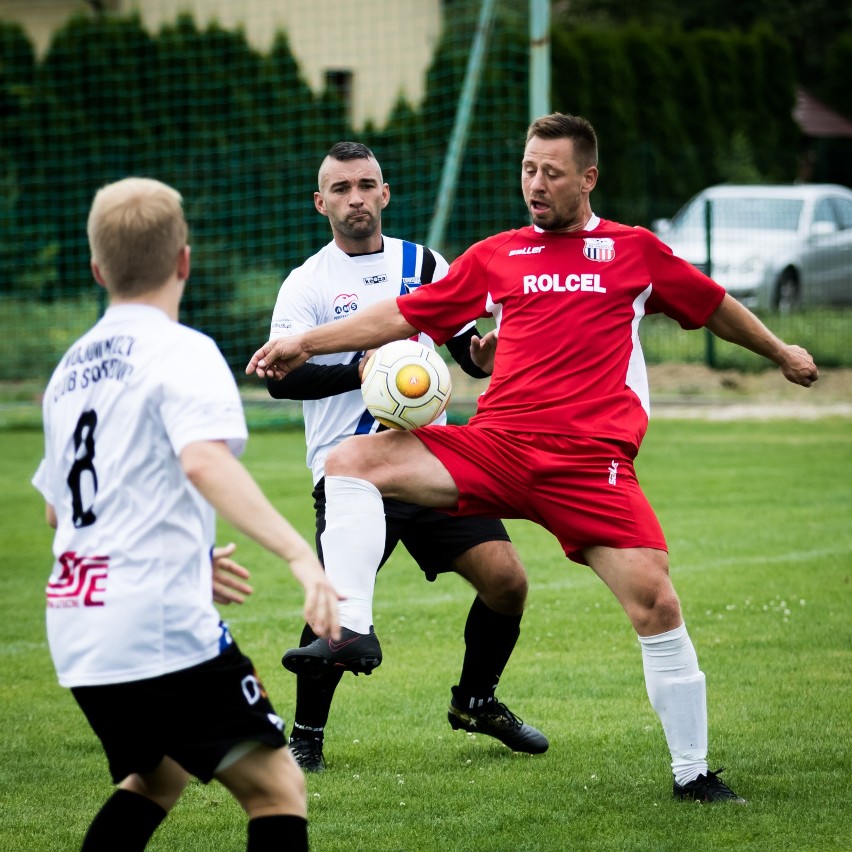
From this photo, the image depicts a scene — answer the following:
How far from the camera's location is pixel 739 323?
17.1ft

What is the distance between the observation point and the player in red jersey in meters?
4.83

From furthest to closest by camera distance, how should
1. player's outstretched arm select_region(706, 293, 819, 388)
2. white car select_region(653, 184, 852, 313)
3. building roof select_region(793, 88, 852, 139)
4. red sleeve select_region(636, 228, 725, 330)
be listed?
building roof select_region(793, 88, 852, 139)
white car select_region(653, 184, 852, 313)
player's outstretched arm select_region(706, 293, 819, 388)
red sleeve select_region(636, 228, 725, 330)

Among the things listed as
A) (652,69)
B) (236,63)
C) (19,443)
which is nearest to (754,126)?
(652,69)

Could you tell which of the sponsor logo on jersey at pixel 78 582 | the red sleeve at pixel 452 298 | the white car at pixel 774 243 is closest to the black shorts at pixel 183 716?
the sponsor logo on jersey at pixel 78 582

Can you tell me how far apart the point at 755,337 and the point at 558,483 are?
0.99 meters

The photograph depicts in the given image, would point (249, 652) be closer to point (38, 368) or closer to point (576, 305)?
point (576, 305)

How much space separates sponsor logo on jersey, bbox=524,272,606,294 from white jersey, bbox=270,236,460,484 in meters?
0.75

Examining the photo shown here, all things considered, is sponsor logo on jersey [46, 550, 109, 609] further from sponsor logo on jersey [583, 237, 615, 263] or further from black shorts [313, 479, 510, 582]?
sponsor logo on jersey [583, 237, 615, 263]

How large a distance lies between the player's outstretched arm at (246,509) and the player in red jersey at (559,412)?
1.69 meters

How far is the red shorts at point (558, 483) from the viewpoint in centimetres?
480

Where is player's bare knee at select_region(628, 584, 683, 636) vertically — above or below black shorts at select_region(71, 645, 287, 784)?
below

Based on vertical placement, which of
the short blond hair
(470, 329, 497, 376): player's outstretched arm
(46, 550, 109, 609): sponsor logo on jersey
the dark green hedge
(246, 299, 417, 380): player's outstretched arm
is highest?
the short blond hair

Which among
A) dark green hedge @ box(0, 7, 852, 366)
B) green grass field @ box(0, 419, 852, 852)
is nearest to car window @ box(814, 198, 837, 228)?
dark green hedge @ box(0, 7, 852, 366)

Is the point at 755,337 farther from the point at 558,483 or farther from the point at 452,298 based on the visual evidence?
the point at 452,298
